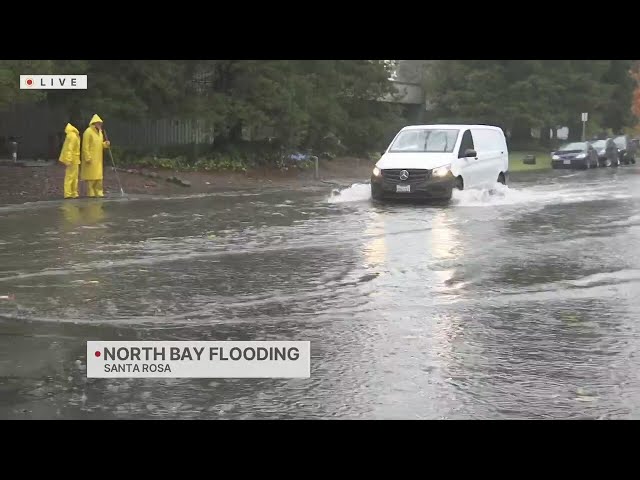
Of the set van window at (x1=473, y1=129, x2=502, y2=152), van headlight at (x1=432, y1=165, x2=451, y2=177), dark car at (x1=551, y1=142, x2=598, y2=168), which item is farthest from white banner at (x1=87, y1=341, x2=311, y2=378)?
dark car at (x1=551, y1=142, x2=598, y2=168)

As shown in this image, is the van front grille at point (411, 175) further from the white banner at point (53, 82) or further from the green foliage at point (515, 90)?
the green foliage at point (515, 90)

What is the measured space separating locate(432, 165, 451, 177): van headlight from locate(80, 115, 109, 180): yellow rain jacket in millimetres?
7111

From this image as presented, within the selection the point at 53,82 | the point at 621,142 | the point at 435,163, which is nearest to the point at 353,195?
the point at 435,163

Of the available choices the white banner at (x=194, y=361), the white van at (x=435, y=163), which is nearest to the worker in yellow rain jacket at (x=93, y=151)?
the white van at (x=435, y=163)

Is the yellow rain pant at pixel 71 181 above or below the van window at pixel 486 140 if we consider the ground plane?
below

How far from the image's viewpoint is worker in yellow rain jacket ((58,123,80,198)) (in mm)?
19000

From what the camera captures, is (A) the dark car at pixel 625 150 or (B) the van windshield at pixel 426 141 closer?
(B) the van windshield at pixel 426 141

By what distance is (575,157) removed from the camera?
4016 cm

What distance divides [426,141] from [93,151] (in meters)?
7.37

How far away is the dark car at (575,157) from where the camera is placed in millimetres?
40125

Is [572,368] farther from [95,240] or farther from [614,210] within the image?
[614,210]

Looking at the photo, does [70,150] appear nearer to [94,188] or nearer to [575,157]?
[94,188]

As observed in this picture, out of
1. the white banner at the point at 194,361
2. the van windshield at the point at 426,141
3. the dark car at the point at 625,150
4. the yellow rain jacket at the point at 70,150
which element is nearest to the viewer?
the white banner at the point at 194,361

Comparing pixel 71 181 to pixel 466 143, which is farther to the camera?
pixel 466 143
